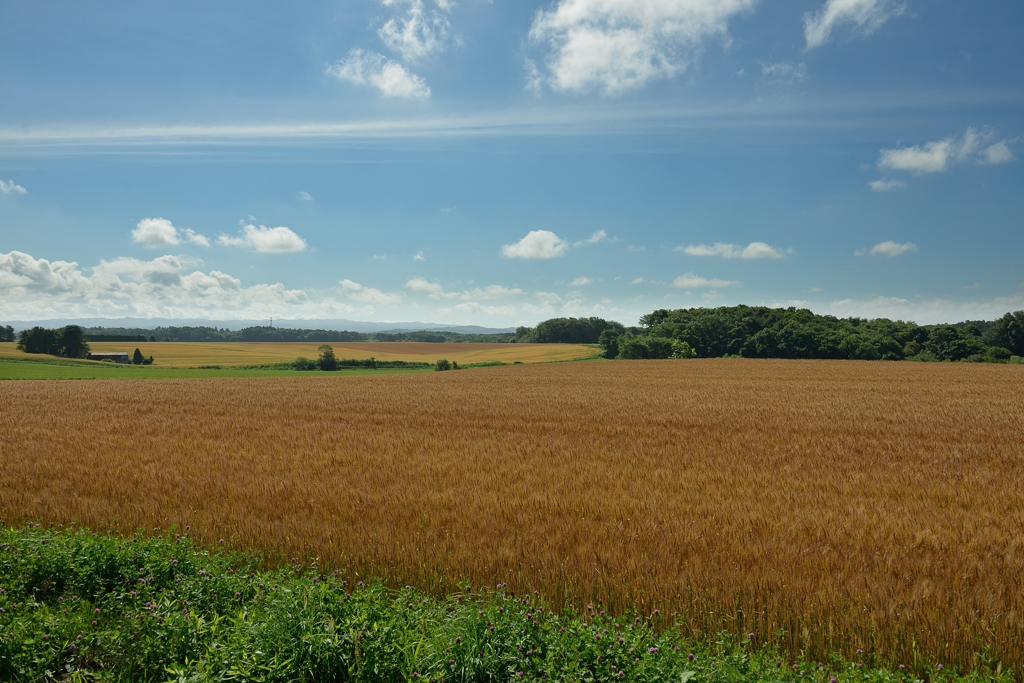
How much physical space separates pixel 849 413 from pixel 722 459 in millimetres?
11762

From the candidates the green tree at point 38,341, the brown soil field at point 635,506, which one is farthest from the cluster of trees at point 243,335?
the brown soil field at point 635,506

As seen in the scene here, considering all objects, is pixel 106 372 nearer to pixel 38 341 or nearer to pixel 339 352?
pixel 339 352

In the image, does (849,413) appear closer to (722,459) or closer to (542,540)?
(722,459)

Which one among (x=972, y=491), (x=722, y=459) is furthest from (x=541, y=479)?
(x=972, y=491)

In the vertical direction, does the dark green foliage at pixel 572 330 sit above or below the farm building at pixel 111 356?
above

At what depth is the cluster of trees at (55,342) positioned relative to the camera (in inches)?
3563

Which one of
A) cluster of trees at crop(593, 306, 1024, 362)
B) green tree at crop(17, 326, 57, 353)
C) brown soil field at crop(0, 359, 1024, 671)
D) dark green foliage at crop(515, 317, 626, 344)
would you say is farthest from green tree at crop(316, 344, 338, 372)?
brown soil field at crop(0, 359, 1024, 671)

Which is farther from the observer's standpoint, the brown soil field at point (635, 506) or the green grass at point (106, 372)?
the green grass at point (106, 372)

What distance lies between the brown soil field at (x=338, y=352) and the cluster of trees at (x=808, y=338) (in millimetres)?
12203

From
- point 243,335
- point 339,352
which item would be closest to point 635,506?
point 339,352

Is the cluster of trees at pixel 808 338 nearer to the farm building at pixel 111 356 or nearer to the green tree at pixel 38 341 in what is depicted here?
the farm building at pixel 111 356

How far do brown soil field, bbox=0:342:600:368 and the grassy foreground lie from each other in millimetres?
78194

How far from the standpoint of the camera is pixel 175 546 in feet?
22.1

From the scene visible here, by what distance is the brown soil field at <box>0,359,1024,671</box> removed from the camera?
214 inches
